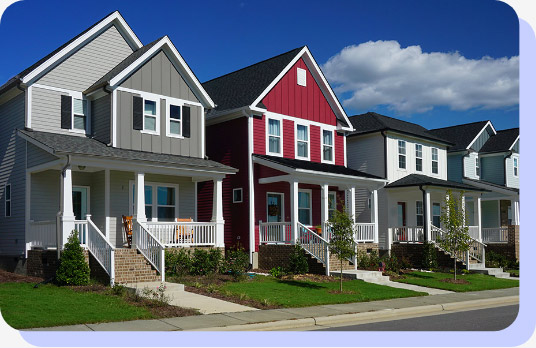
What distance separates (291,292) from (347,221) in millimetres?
2791

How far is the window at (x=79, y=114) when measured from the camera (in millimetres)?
20750

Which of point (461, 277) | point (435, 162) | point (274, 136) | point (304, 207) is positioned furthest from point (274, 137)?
point (435, 162)

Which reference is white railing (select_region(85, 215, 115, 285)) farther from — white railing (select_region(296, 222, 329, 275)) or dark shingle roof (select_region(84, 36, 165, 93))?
white railing (select_region(296, 222, 329, 275))

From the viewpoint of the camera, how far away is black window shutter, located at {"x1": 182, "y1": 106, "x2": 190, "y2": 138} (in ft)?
72.0

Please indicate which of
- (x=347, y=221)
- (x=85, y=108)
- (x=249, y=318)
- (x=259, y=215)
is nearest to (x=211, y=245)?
(x=259, y=215)

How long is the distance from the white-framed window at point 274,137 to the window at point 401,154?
8078mm

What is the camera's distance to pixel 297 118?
998 inches

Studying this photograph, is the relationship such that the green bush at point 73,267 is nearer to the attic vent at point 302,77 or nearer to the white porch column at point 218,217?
the white porch column at point 218,217

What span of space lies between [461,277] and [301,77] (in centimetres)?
1035

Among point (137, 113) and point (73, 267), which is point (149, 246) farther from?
point (137, 113)

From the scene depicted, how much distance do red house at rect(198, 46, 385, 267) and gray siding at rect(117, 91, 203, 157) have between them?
1.97 meters

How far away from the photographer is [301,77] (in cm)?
2564

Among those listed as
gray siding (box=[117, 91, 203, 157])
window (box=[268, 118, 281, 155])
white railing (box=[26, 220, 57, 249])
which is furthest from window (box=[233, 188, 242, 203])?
white railing (box=[26, 220, 57, 249])

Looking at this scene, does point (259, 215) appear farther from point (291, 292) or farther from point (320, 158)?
point (291, 292)
